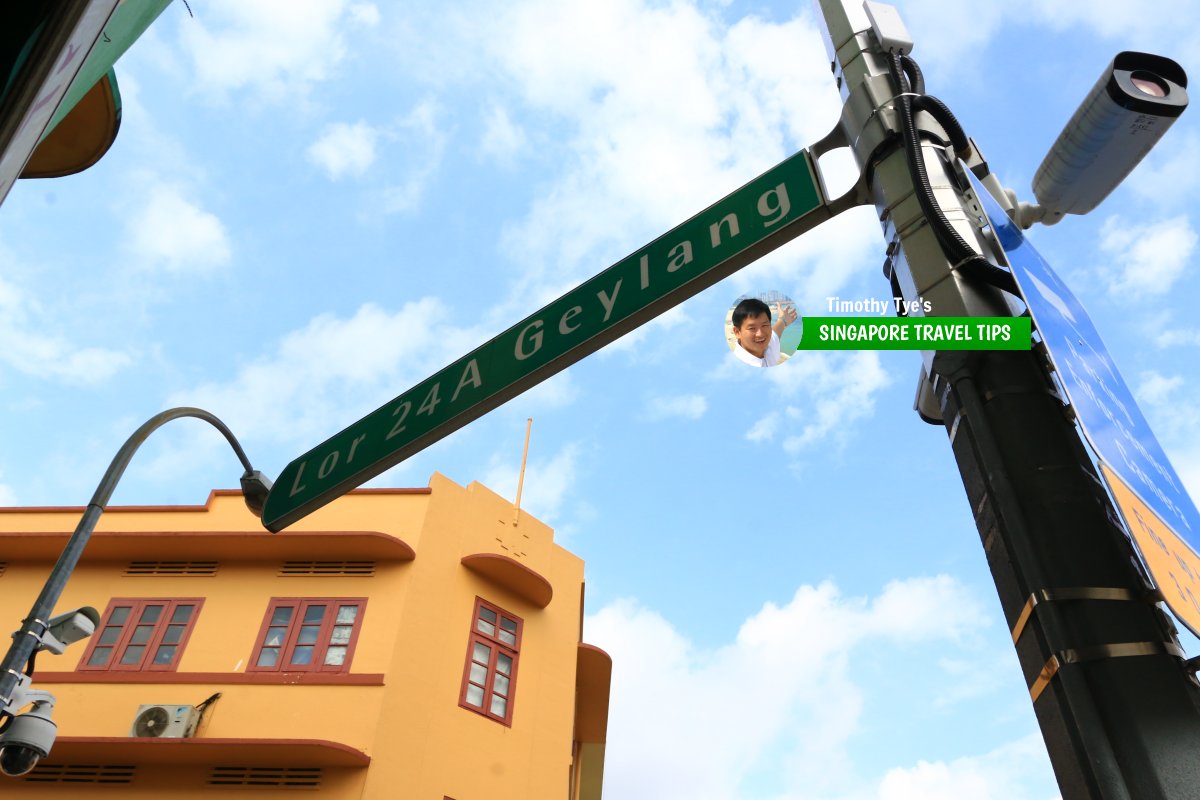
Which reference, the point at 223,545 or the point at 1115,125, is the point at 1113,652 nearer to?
the point at 1115,125

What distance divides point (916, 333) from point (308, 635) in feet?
42.0

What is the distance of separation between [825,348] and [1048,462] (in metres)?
0.78

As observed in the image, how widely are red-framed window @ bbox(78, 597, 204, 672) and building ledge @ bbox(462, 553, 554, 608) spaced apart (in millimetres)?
4539

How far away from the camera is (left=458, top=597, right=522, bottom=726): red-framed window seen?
13438 millimetres

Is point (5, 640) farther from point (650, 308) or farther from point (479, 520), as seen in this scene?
point (650, 308)

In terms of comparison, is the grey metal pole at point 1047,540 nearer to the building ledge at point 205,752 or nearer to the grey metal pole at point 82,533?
the grey metal pole at point 82,533

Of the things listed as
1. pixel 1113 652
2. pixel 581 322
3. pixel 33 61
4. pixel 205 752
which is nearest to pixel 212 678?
pixel 205 752

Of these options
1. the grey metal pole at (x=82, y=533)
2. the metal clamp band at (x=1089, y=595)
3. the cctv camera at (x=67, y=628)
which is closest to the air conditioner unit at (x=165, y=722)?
the grey metal pole at (x=82, y=533)

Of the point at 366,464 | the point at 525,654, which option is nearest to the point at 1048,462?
the point at 366,464

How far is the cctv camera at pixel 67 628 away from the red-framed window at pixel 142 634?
8.06 meters

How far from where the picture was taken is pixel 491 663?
45.7ft

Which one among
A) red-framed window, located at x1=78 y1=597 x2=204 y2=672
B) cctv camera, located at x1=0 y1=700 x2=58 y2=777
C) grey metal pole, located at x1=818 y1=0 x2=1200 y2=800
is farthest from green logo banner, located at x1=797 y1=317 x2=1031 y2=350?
red-framed window, located at x1=78 y1=597 x2=204 y2=672

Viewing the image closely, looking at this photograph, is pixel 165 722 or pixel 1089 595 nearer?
pixel 1089 595

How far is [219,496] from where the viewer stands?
50.6ft
